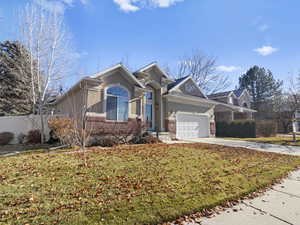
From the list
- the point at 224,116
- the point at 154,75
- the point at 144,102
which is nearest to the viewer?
the point at 144,102

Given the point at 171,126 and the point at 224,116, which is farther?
the point at 224,116

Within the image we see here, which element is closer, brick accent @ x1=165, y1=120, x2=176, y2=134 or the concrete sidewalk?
the concrete sidewalk

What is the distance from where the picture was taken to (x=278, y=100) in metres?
32.8

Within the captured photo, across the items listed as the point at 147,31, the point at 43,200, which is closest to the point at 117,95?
the point at 147,31

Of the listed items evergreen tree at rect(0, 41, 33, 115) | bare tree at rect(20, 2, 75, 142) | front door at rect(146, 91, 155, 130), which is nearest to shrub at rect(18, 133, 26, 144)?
bare tree at rect(20, 2, 75, 142)

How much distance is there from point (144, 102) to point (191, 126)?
598 centimetres

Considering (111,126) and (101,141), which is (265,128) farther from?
(101,141)

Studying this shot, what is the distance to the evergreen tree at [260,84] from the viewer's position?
43750 mm

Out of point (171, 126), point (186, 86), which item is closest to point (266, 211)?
point (171, 126)

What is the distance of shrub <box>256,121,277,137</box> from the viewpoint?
20.7 meters

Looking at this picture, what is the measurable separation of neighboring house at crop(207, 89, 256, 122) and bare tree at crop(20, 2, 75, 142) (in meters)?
19.1

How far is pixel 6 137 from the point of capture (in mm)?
12273

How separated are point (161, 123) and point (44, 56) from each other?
37.4ft

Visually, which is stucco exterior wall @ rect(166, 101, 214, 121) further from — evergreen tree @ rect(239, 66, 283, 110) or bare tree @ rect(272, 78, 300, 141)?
evergreen tree @ rect(239, 66, 283, 110)
